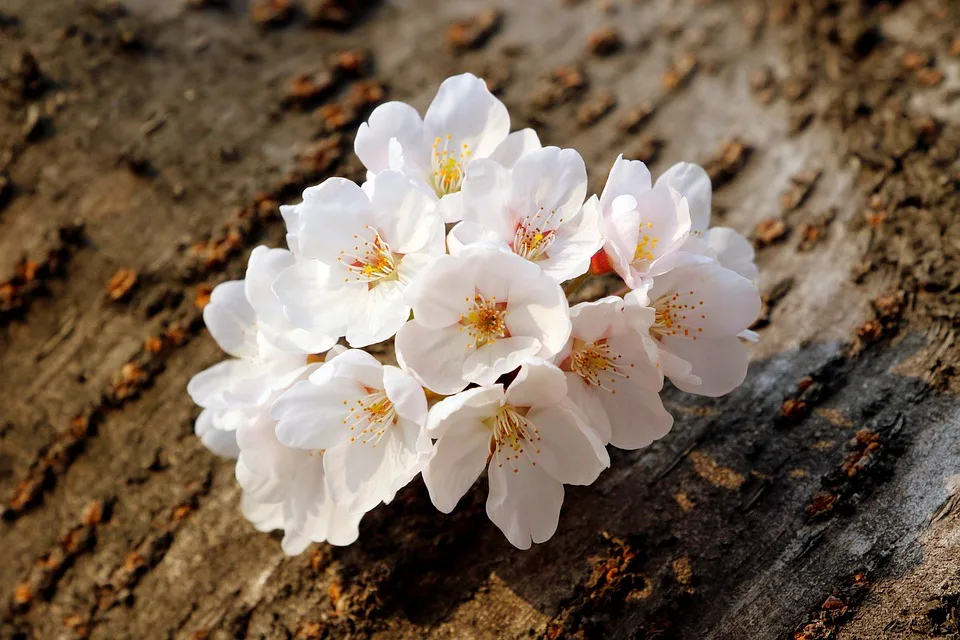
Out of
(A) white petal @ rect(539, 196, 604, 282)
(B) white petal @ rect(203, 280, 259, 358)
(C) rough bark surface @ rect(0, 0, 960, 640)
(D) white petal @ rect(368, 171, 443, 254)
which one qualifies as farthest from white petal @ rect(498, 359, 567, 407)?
(B) white petal @ rect(203, 280, 259, 358)

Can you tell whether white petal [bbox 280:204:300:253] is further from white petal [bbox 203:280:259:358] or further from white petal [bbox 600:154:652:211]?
white petal [bbox 600:154:652:211]

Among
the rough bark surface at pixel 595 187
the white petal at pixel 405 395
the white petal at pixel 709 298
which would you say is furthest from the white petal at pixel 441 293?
the rough bark surface at pixel 595 187

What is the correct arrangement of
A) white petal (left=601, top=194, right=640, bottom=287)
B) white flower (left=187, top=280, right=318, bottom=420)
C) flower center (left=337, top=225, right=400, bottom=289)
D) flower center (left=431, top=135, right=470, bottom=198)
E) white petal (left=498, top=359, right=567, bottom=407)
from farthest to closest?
flower center (left=431, top=135, right=470, bottom=198) → white flower (left=187, top=280, right=318, bottom=420) → flower center (left=337, top=225, right=400, bottom=289) → white petal (left=601, top=194, right=640, bottom=287) → white petal (left=498, top=359, right=567, bottom=407)

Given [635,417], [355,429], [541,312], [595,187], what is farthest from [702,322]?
[595,187]

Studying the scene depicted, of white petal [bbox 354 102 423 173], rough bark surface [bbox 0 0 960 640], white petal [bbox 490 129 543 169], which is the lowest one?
rough bark surface [bbox 0 0 960 640]

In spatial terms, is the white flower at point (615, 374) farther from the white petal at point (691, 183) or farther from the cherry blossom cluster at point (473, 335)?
Answer: the white petal at point (691, 183)

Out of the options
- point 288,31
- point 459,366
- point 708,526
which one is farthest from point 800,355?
point 288,31
